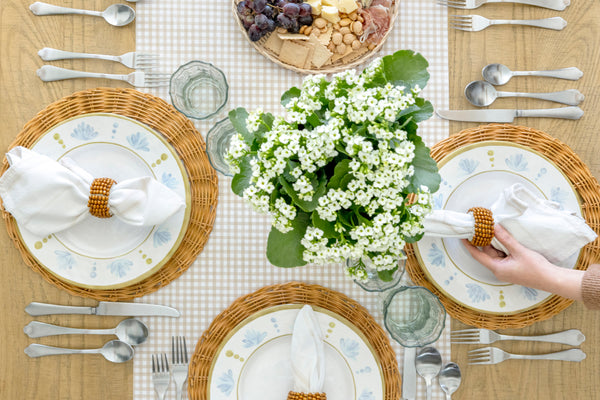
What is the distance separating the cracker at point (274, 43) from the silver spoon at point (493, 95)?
44cm

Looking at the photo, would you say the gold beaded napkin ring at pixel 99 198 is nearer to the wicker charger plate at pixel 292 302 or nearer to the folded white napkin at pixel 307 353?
the wicker charger plate at pixel 292 302

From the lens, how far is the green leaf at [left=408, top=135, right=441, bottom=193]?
75 centimetres

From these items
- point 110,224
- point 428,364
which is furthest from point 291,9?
point 428,364

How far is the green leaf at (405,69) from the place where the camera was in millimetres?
768

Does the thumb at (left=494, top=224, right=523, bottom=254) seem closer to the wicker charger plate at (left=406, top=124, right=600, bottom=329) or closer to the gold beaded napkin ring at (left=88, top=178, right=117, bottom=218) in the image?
the wicker charger plate at (left=406, top=124, right=600, bottom=329)

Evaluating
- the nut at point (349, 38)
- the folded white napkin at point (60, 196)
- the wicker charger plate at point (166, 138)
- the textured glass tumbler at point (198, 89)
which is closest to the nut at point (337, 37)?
the nut at point (349, 38)

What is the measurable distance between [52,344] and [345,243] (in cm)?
79

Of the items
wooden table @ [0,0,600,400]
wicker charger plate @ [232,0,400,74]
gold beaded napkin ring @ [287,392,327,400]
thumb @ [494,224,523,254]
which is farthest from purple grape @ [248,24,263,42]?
gold beaded napkin ring @ [287,392,327,400]

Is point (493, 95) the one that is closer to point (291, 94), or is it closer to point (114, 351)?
point (291, 94)

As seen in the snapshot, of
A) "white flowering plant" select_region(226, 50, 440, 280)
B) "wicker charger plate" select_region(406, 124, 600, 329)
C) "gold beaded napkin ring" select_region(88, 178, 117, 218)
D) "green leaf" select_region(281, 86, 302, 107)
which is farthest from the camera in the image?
"wicker charger plate" select_region(406, 124, 600, 329)

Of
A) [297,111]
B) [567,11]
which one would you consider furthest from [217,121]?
[567,11]

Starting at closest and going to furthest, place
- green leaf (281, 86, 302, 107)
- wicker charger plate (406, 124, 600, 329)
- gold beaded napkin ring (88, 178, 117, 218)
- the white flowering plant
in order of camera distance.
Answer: the white flowering plant < green leaf (281, 86, 302, 107) < gold beaded napkin ring (88, 178, 117, 218) < wicker charger plate (406, 124, 600, 329)

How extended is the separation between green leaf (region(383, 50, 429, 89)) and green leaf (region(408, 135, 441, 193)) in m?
0.09

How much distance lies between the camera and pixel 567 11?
1.19 metres
